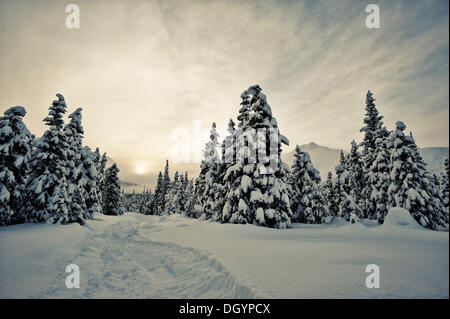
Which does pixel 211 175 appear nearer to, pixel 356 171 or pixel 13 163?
pixel 13 163

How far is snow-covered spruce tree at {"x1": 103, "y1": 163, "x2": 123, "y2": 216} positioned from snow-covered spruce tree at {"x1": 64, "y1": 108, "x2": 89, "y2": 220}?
64.6ft

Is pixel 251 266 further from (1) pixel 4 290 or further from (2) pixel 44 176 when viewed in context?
(2) pixel 44 176

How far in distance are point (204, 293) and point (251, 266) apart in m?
1.70

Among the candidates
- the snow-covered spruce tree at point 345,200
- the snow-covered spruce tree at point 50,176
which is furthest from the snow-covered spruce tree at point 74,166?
the snow-covered spruce tree at point 345,200

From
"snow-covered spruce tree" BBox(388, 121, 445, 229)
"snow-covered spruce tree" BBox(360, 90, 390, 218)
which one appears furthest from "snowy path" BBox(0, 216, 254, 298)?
"snow-covered spruce tree" BBox(360, 90, 390, 218)

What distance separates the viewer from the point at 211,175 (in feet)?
99.4

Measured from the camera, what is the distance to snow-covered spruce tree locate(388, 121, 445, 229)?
18688 mm

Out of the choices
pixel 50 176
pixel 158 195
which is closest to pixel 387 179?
pixel 50 176

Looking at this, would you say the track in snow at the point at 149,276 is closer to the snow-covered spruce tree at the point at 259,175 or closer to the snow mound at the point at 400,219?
the snow-covered spruce tree at the point at 259,175

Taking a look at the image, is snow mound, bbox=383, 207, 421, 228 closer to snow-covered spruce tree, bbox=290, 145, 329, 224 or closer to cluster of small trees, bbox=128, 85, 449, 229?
cluster of small trees, bbox=128, 85, 449, 229

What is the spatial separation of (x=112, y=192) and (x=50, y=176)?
3101 centimetres

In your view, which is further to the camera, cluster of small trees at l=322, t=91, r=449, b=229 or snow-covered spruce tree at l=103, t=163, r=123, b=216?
snow-covered spruce tree at l=103, t=163, r=123, b=216

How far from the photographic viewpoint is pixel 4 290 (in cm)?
529
